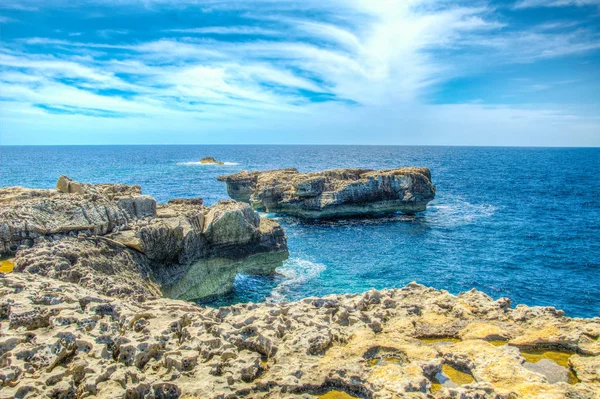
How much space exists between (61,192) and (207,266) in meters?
11.7

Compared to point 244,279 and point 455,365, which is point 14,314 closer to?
point 455,365

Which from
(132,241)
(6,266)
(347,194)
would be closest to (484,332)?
(132,241)

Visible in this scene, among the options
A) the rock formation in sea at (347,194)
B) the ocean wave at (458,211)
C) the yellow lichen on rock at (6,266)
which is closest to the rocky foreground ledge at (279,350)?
the yellow lichen on rock at (6,266)

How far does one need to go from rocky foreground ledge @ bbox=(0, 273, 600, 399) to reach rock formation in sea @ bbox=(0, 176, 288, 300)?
402cm

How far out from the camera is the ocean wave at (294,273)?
104ft

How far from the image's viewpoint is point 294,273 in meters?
37.1

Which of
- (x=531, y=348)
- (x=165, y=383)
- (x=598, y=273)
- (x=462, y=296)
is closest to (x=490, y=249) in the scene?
(x=598, y=273)

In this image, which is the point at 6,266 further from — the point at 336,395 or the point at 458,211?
the point at 458,211

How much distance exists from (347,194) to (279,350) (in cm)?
5184

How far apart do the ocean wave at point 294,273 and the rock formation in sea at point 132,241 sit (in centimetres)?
219

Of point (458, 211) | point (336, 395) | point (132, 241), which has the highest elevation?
point (132, 241)


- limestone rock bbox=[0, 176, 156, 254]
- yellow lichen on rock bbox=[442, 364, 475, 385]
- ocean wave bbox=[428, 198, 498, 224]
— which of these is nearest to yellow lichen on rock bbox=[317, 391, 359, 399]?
yellow lichen on rock bbox=[442, 364, 475, 385]

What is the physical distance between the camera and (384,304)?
631 inches

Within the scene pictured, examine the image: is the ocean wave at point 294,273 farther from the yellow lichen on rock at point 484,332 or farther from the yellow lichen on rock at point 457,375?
the yellow lichen on rock at point 457,375
